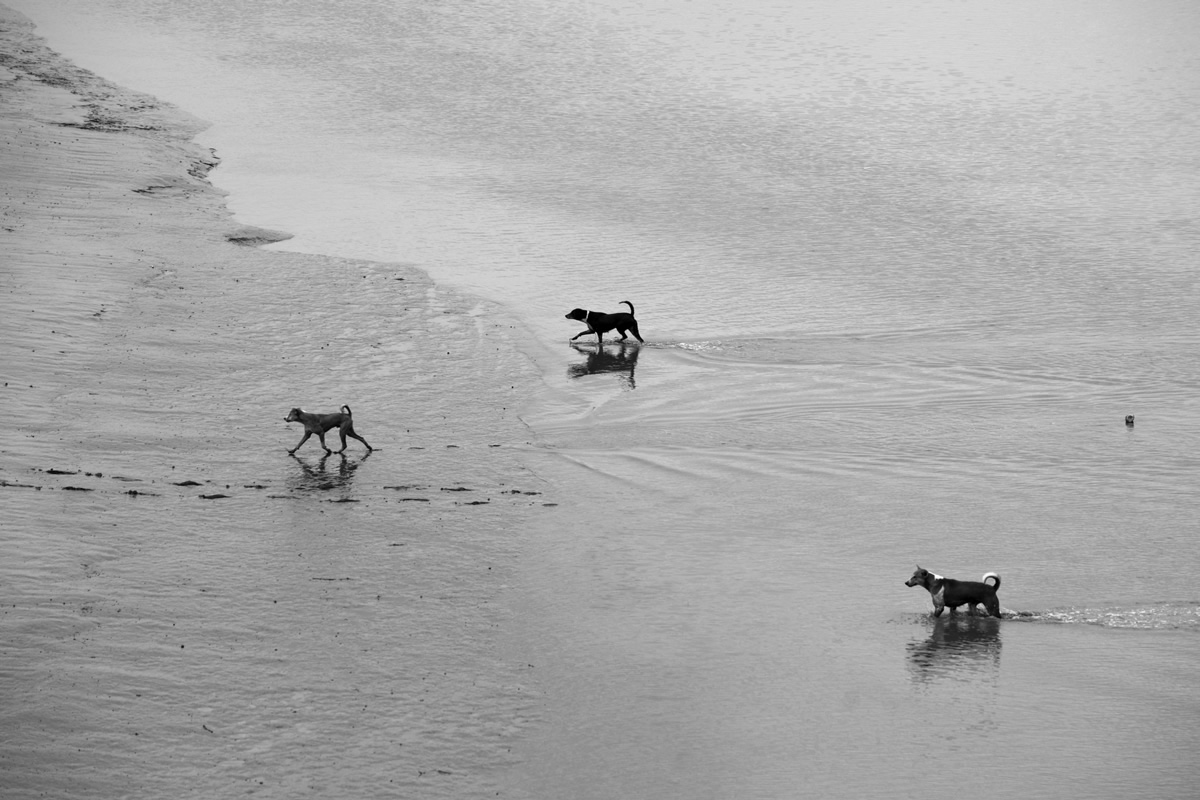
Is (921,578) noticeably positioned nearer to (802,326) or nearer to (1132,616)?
(1132,616)

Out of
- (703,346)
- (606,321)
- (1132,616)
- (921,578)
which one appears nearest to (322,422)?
(606,321)

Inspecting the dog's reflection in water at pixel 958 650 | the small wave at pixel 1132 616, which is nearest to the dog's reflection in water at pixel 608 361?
the dog's reflection in water at pixel 958 650

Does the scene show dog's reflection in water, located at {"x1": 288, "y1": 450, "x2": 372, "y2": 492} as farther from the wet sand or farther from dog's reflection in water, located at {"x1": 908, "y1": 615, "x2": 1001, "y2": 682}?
dog's reflection in water, located at {"x1": 908, "y1": 615, "x2": 1001, "y2": 682}

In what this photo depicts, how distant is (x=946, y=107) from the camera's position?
42.2 metres

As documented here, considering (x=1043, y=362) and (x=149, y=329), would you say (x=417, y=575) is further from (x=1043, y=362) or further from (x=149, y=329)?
(x=1043, y=362)

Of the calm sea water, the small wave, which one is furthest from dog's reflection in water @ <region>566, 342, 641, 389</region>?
the small wave

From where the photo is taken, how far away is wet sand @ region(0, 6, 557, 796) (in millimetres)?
12789

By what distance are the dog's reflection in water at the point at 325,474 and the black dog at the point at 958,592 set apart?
7624 millimetres

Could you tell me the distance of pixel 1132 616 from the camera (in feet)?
50.1

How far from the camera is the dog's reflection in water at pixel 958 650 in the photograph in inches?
546

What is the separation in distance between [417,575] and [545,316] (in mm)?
11121

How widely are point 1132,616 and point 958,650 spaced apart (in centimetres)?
229

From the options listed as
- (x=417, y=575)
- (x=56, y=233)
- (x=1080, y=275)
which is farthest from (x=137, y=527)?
(x=1080, y=275)

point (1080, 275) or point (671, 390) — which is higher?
point (1080, 275)
